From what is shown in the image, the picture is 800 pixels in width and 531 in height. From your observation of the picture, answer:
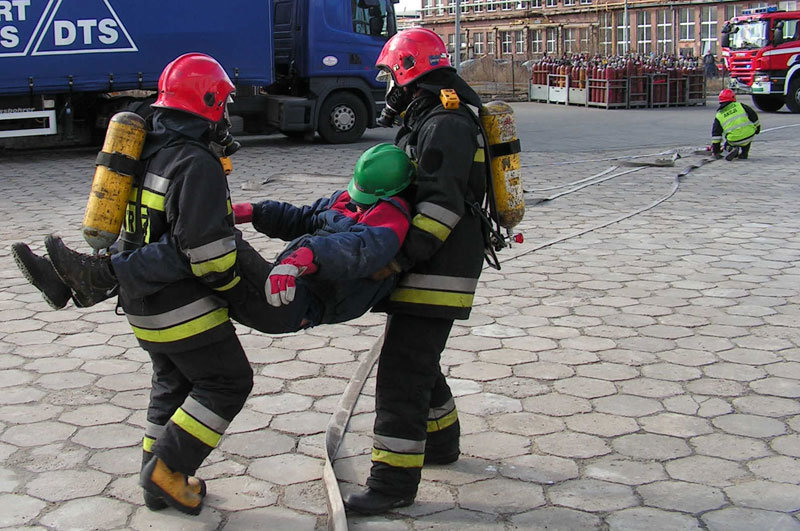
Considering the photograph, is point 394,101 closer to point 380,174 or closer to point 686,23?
point 380,174

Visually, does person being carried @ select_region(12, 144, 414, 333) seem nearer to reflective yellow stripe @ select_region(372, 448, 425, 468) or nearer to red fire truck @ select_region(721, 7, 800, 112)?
reflective yellow stripe @ select_region(372, 448, 425, 468)

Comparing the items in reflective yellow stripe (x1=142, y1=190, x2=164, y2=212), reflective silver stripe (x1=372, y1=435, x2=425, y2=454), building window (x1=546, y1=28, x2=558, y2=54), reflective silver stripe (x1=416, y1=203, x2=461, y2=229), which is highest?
building window (x1=546, y1=28, x2=558, y2=54)

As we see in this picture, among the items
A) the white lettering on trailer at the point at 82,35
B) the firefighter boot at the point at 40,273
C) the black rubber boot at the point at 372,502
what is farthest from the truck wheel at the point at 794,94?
the firefighter boot at the point at 40,273

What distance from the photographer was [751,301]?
627 centimetres

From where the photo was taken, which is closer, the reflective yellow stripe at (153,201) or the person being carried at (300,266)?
the person being carried at (300,266)

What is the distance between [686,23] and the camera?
1893 inches

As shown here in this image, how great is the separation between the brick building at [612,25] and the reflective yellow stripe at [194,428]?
40.5m

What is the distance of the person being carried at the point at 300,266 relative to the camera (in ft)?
9.89

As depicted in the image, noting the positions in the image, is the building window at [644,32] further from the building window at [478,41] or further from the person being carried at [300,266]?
the person being carried at [300,266]

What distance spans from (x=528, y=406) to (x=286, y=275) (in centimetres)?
192

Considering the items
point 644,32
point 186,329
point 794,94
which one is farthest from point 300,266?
point 644,32

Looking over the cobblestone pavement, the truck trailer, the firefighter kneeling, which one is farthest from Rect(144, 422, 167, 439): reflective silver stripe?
the firefighter kneeling

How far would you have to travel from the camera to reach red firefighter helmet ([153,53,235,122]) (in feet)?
10.5

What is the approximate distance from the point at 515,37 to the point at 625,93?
27.1 m
